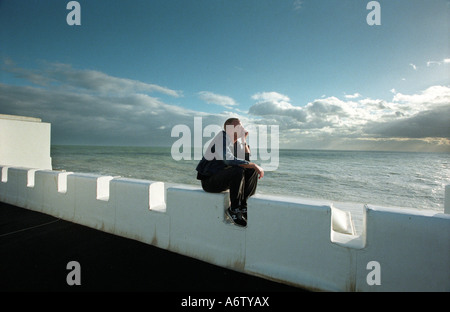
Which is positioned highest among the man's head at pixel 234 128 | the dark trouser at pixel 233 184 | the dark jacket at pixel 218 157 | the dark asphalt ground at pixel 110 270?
the man's head at pixel 234 128

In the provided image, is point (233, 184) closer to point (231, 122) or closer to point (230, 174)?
point (230, 174)

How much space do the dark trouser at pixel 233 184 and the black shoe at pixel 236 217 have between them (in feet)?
0.19

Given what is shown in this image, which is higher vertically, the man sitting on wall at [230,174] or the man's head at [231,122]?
the man's head at [231,122]

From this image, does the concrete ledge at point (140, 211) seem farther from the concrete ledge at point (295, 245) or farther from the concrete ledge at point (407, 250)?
the concrete ledge at point (407, 250)

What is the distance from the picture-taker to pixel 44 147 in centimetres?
993

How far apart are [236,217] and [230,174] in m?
0.51

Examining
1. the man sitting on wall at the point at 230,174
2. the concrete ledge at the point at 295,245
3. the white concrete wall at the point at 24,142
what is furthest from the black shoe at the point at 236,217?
the white concrete wall at the point at 24,142

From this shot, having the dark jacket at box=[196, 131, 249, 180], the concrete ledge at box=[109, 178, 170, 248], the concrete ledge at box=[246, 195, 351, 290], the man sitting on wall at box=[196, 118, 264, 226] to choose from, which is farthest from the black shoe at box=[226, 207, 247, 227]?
the concrete ledge at box=[109, 178, 170, 248]

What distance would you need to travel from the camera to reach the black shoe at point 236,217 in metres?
2.54

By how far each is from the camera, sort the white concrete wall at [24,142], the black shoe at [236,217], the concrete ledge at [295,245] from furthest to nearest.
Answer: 1. the white concrete wall at [24,142]
2. the black shoe at [236,217]
3. the concrete ledge at [295,245]

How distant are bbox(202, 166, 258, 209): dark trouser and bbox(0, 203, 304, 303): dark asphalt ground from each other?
0.83 meters
